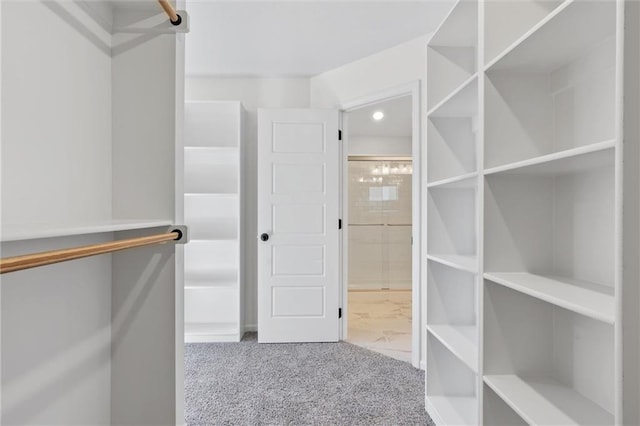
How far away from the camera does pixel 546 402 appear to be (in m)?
1.20

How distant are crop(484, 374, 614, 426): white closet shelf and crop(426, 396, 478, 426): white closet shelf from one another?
58 cm

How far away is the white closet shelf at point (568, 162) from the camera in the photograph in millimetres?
862

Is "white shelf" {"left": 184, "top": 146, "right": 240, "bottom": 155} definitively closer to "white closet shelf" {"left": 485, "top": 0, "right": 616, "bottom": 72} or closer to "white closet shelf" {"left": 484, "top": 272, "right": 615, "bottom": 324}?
"white closet shelf" {"left": 485, "top": 0, "right": 616, "bottom": 72}

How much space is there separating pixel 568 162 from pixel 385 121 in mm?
3884

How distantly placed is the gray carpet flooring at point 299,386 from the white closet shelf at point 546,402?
2.66ft

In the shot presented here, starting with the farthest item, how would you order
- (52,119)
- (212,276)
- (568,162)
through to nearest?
(212,276) < (568,162) < (52,119)

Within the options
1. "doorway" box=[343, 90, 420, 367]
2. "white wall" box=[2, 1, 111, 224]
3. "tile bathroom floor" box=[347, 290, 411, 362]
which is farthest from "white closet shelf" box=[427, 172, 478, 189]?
"doorway" box=[343, 90, 420, 367]

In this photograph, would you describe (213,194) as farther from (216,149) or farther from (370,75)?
(370,75)

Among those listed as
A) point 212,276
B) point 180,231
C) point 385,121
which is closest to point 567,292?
point 180,231

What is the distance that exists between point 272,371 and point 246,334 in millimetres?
903

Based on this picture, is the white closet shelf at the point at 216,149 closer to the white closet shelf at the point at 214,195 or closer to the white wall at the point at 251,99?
the white wall at the point at 251,99

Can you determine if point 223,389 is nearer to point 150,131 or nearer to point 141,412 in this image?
point 141,412

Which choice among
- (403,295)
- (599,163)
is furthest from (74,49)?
(403,295)

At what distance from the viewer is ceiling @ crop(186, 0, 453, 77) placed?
91.7 inches
